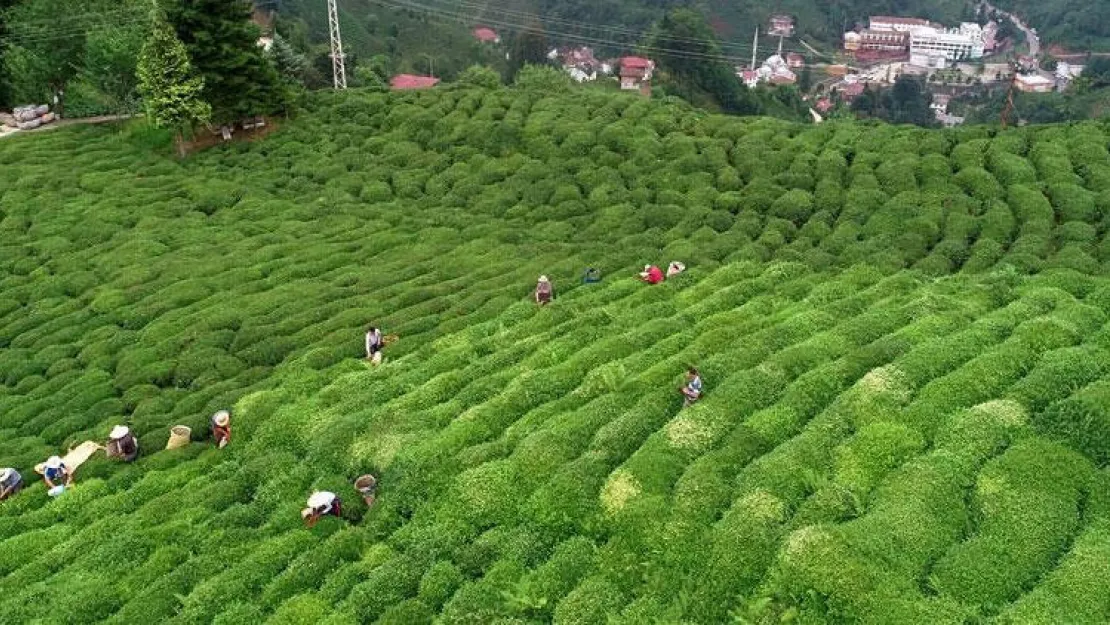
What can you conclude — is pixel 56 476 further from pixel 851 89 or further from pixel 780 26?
pixel 780 26

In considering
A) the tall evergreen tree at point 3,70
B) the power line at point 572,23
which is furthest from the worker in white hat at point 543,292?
the power line at point 572,23

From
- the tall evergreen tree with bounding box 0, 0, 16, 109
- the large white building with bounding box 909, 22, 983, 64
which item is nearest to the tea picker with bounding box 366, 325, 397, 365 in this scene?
the tall evergreen tree with bounding box 0, 0, 16, 109

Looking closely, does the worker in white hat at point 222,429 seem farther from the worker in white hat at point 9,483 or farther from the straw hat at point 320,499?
the straw hat at point 320,499

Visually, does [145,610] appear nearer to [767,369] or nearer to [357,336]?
[357,336]

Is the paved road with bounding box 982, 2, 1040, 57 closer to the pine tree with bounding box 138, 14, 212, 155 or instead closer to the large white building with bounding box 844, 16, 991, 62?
the large white building with bounding box 844, 16, 991, 62

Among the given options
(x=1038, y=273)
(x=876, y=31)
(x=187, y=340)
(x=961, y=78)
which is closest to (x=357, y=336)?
(x=187, y=340)

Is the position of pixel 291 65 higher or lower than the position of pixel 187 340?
higher
